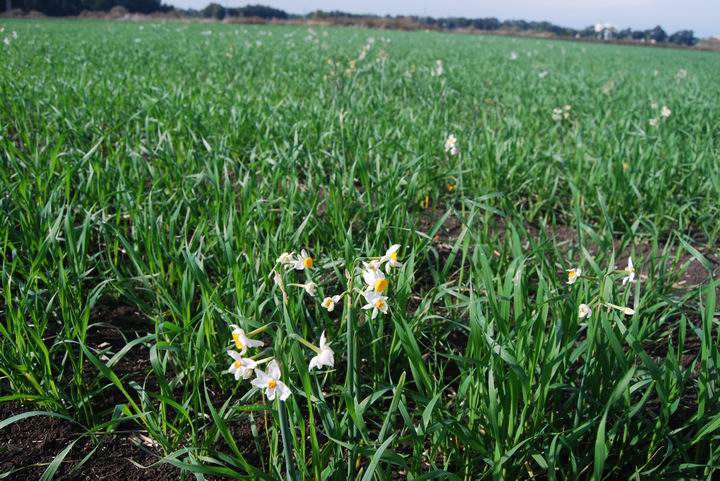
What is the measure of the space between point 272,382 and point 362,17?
197 ft

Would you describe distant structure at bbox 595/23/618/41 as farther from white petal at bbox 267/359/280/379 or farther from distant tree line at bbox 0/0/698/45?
white petal at bbox 267/359/280/379

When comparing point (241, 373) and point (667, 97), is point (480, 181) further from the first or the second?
point (667, 97)

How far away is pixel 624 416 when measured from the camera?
4.36 feet

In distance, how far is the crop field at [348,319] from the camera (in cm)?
131

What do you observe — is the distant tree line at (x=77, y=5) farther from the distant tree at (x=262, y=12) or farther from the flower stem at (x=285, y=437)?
the flower stem at (x=285, y=437)

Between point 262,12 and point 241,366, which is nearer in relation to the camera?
point 241,366

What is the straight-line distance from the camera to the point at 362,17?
56.8m

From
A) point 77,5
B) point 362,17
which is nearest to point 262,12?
point 362,17

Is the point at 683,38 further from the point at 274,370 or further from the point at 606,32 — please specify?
the point at 274,370

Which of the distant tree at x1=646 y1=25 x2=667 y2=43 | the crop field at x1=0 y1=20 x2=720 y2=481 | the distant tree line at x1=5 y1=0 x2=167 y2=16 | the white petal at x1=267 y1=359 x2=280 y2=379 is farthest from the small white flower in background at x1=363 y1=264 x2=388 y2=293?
the distant tree at x1=646 y1=25 x2=667 y2=43

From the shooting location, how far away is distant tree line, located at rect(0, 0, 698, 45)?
49.0 m

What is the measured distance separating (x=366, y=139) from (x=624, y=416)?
8.68 ft

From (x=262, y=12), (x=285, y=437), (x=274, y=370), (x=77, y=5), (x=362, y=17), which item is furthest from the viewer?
(x=262, y=12)

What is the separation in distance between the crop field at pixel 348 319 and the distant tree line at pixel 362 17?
171ft
